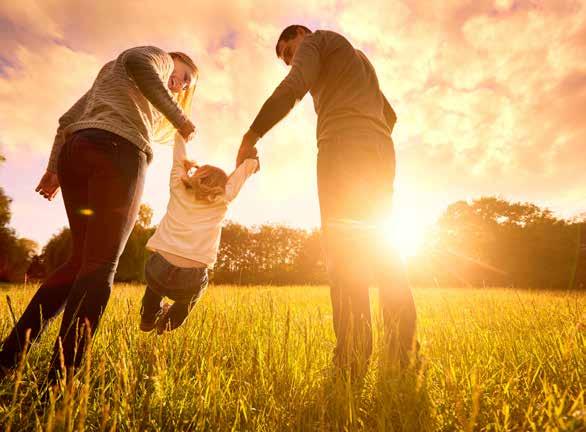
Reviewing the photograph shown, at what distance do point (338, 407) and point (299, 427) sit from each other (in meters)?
0.24

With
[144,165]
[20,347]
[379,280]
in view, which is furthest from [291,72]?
[20,347]

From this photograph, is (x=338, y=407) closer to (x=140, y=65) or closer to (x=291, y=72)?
(x=291, y=72)

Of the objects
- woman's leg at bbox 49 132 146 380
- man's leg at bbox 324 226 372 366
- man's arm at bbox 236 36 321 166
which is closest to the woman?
woman's leg at bbox 49 132 146 380

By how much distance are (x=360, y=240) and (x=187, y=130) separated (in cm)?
141

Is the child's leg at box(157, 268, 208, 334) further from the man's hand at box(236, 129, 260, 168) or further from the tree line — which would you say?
the tree line

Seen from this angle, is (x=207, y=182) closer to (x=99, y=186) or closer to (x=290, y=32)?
(x=99, y=186)

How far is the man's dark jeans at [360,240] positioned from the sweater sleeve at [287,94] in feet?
1.30

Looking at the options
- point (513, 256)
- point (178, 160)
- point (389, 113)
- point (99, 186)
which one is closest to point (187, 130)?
point (178, 160)

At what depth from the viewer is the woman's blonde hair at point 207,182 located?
8.42 ft

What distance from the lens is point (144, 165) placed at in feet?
6.35

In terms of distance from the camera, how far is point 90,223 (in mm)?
1701

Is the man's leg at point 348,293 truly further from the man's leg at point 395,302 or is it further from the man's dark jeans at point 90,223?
the man's dark jeans at point 90,223

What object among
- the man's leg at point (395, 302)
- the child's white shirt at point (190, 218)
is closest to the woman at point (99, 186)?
the child's white shirt at point (190, 218)

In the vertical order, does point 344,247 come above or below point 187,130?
below
